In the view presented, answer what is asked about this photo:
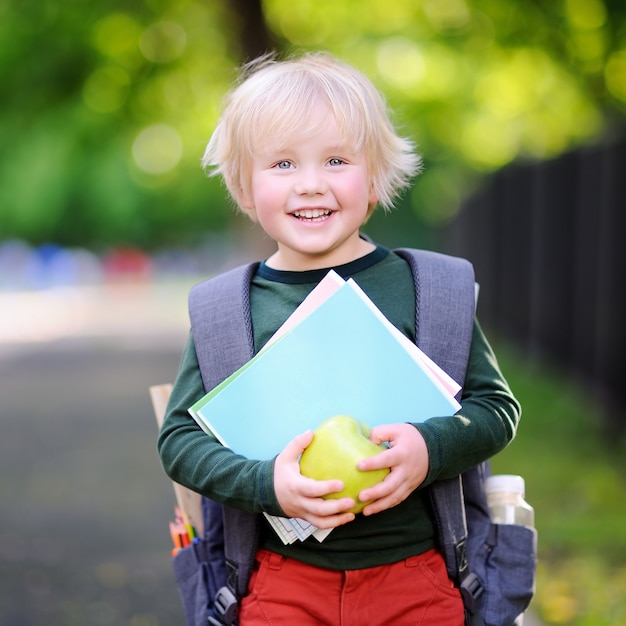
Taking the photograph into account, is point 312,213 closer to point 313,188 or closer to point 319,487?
point 313,188

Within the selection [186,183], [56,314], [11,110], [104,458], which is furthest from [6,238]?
[104,458]

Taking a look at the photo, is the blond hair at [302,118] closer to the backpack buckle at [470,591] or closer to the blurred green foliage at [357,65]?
the backpack buckle at [470,591]

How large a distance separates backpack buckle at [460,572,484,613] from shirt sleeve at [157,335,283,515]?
0.51 meters

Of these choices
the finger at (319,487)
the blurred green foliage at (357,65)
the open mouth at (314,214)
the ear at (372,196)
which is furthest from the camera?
the blurred green foliage at (357,65)

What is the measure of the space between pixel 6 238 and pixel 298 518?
40.1 m

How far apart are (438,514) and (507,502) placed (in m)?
0.27

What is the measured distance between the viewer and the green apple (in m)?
1.88

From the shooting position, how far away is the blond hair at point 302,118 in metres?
2.22

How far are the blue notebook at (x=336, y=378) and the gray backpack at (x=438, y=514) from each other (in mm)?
137

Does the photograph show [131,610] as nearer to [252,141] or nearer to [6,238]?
[252,141]

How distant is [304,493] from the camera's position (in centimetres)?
190

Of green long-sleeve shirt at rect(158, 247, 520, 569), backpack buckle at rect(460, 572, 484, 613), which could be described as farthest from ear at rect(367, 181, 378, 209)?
backpack buckle at rect(460, 572, 484, 613)

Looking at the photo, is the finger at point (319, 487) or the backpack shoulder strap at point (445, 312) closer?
the finger at point (319, 487)

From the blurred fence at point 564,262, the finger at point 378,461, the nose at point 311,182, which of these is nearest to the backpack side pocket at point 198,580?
the finger at point 378,461
